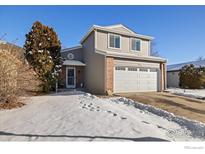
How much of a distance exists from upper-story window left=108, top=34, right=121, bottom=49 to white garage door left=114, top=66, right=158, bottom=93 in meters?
3.24

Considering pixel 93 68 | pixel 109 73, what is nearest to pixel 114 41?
pixel 93 68

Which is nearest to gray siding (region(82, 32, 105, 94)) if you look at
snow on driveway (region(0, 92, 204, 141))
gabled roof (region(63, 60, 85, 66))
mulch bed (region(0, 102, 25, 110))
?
gabled roof (region(63, 60, 85, 66))

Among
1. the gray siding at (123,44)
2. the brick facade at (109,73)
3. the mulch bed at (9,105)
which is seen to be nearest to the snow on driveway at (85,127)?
the mulch bed at (9,105)

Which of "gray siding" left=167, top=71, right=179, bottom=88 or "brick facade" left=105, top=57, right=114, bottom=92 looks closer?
"brick facade" left=105, top=57, right=114, bottom=92

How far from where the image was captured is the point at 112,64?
14.1 metres

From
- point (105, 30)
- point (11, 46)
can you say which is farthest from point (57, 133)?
point (105, 30)

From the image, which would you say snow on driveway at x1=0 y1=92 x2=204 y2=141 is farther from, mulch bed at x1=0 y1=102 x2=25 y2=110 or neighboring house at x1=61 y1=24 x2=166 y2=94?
neighboring house at x1=61 y1=24 x2=166 y2=94

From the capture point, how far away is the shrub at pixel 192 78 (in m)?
22.8

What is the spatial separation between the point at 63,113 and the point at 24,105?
3050mm

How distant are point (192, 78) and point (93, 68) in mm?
13505

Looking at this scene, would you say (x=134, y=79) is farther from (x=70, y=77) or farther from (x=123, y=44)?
(x=70, y=77)

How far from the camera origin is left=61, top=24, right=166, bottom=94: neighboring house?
14.3 meters

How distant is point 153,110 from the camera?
8.44 metres

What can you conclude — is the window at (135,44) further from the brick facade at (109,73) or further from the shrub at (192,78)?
the shrub at (192,78)
